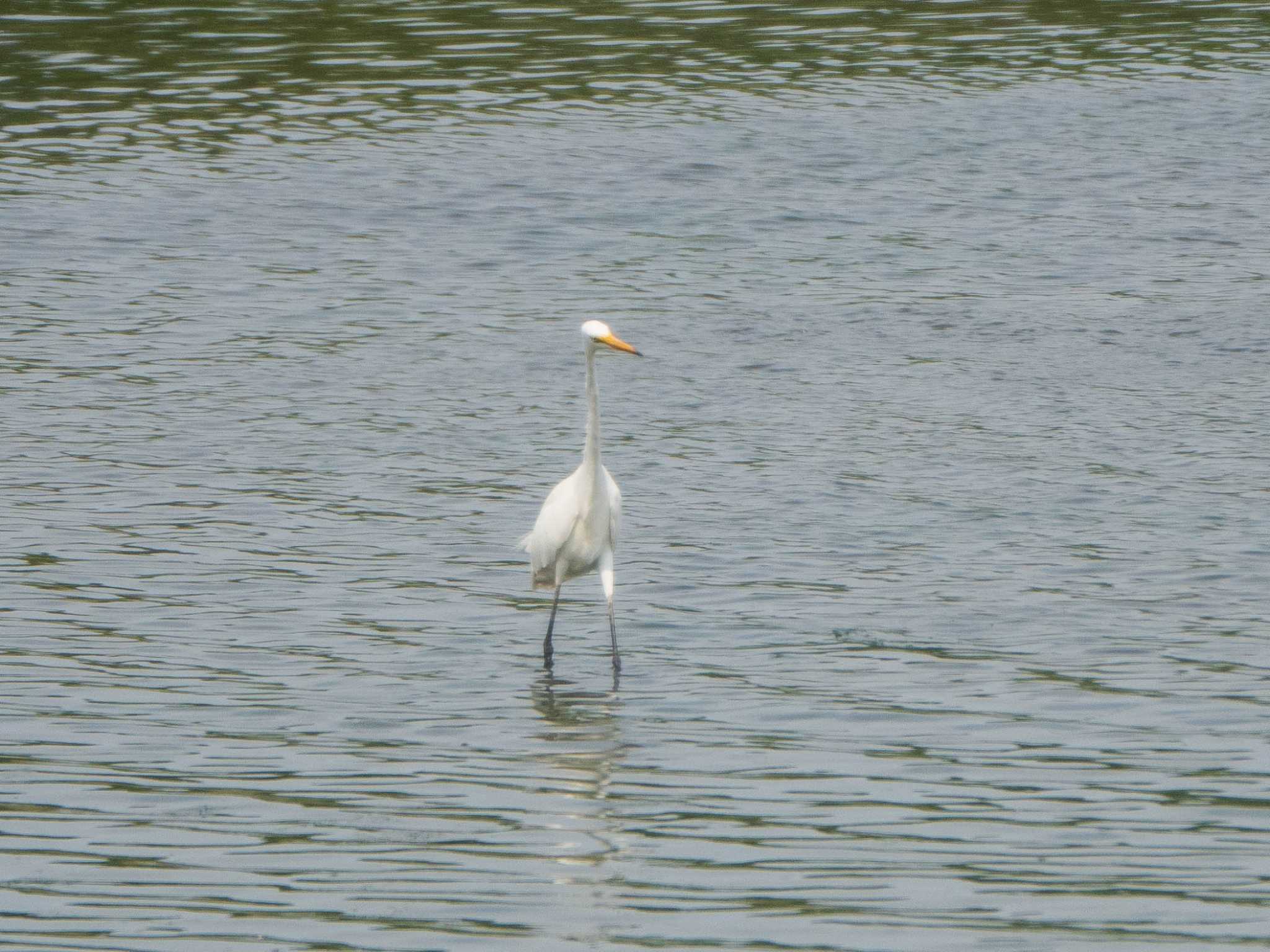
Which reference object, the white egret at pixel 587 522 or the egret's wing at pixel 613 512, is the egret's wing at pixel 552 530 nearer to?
the white egret at pixel 587 522

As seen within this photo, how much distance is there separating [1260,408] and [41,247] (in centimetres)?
1254

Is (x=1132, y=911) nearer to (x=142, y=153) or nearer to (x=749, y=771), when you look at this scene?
(x=749, y=771)

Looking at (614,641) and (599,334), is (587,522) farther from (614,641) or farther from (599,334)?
(599,334)

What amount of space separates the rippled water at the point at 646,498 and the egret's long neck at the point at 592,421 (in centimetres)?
104

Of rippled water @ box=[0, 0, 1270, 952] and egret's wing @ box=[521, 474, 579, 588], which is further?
egret's wing @ box=[521, 474, 579, 588]

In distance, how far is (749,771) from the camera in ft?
32.4

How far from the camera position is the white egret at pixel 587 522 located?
12.1 m

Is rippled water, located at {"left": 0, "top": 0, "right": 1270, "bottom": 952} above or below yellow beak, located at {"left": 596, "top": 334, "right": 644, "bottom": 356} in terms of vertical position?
below

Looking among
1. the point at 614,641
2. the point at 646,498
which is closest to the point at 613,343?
the point at 614,641

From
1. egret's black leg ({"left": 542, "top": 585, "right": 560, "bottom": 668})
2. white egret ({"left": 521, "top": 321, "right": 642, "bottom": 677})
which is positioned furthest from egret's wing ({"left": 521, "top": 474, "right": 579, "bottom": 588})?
egret's black leg ({"left": 542, "top": 585, "right": 560, "bottom": 668})

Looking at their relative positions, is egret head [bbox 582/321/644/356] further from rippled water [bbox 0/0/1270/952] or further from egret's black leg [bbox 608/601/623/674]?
rippled water [bbox 0/0/1270/952]

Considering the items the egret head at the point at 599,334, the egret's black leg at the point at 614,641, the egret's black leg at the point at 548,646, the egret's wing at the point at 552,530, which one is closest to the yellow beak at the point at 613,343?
the egret head at the point at 599,334

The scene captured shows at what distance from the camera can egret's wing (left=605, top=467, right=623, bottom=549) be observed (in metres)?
12.2

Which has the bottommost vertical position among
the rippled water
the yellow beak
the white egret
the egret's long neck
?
the rippled water
